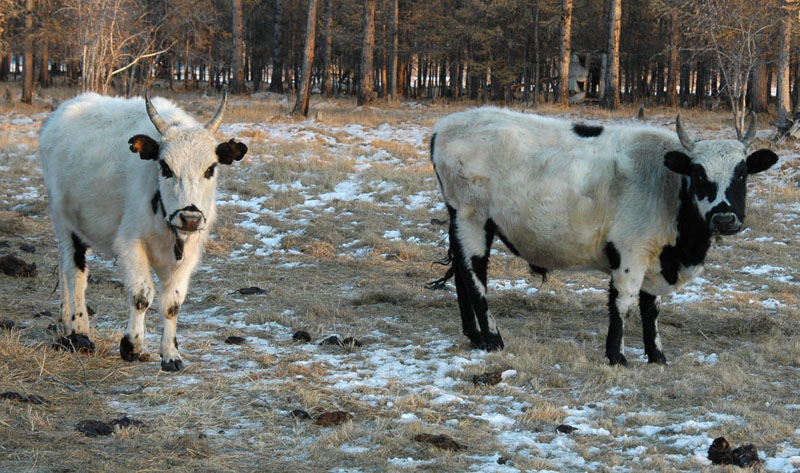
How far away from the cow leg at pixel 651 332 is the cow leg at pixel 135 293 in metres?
4.19

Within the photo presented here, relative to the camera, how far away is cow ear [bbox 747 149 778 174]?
664 centimetres

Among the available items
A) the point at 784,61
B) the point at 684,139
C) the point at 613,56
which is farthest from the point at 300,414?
the point at 613,56

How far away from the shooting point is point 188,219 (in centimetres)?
552

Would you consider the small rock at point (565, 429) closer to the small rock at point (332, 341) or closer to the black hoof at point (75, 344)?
the small rock at point (332, 341)

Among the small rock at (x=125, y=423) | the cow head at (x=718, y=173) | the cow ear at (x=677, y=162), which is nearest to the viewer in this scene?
the small rock at (x=125, y=423)

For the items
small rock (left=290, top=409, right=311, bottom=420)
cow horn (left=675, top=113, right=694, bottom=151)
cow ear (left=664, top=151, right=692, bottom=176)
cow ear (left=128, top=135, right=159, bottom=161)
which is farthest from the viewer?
cow horn (left=675, top=113, right=694, bottom=151)

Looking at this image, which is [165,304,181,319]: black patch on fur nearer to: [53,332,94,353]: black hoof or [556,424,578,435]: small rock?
[53,332,94,353]: black hoof

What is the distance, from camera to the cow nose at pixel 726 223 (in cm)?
620

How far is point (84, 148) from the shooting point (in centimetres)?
666

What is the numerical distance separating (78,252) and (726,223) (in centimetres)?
549

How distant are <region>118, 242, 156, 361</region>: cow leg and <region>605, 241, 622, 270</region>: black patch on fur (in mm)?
3880

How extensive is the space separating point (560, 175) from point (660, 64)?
46.9m

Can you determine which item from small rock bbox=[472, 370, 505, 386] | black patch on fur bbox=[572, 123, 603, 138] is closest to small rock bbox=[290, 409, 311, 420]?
small rock bbox=[472, 370, 505, 386]

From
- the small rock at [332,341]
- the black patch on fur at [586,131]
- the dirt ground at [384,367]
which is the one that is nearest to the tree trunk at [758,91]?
the dirt ground at [384,367]
